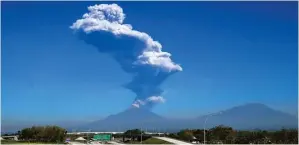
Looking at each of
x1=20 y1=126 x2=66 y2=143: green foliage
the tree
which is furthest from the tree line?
x1=20 y1=126 x2=66 y2=143: green foliage

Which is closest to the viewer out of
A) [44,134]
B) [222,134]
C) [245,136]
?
[245,136]

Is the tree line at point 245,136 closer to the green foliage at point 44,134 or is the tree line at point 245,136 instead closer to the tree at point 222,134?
the tree at point 222,134

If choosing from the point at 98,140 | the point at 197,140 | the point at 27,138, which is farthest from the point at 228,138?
the point at 27,138

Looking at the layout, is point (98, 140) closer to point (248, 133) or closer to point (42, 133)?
point (42, 133)

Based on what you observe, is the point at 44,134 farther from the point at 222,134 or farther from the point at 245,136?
the point at 245,136

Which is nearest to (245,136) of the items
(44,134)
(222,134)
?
(222,134)

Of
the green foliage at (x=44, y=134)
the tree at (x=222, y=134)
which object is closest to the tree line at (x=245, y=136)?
the tree at (x=222, y=134)
